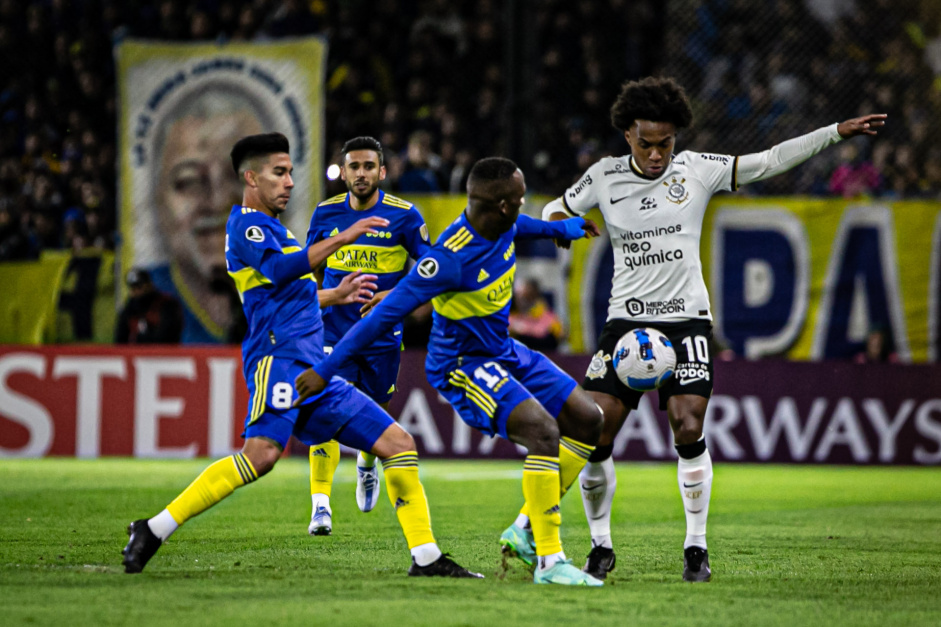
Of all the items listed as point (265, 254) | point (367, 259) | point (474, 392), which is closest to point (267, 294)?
point (265, 254)

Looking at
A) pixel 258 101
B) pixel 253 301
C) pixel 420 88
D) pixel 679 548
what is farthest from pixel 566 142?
pixel 253 301

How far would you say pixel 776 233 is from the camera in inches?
559

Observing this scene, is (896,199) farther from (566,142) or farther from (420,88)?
(420,88)

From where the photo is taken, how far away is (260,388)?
5844 mm

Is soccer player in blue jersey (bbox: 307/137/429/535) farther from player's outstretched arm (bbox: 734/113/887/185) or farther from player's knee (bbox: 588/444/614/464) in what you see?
player's outstretched arm (bbox: 734/113/887/185)

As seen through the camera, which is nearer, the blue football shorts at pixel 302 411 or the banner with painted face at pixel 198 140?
the blue football shorts at pixel 302 411

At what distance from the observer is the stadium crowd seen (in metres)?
14.5

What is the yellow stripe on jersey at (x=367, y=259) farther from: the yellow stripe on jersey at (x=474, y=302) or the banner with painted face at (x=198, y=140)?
the banner with painted face at (x=198, y=140)

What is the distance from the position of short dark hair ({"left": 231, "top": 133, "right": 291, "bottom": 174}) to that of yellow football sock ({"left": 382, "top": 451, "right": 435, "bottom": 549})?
5.20ft

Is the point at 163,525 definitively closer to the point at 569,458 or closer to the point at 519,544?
the point at 519,544

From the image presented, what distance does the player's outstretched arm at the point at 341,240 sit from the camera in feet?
18.4

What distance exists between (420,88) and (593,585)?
34.2 ft

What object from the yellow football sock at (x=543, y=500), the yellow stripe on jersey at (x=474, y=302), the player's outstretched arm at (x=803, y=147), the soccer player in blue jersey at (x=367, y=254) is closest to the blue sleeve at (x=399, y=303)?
the yellow stripe on jersey at (x=474, y=302)

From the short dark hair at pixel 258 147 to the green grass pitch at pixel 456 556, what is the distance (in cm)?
197
